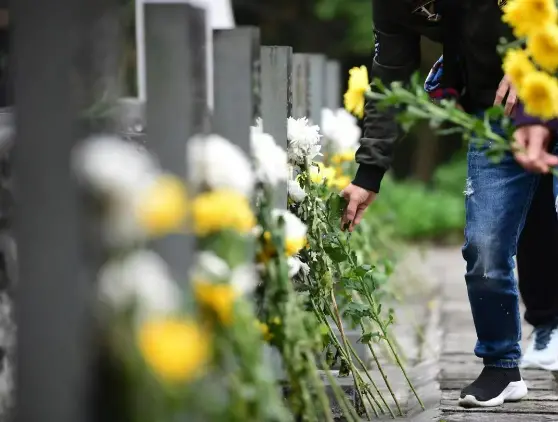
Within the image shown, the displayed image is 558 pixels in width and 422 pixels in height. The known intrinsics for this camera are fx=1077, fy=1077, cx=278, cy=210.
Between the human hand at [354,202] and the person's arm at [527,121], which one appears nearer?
the person's arm at [527,121]

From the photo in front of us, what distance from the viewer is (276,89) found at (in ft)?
10.5

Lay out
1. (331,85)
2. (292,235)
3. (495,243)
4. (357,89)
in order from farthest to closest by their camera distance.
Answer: (331,85) < (357,89) < (495,243) < (292,235)

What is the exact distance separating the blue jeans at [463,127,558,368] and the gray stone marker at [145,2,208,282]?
1.73 metres

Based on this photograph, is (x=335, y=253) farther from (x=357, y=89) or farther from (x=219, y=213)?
(x=219, y=213)

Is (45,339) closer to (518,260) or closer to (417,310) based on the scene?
(518,260)

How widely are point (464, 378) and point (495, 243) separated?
2.84ft

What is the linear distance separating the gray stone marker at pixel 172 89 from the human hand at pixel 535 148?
1115mm

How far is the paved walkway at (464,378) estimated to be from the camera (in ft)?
11.0

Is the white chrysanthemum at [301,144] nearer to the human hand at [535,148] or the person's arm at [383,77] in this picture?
the person's arm at [383,77]

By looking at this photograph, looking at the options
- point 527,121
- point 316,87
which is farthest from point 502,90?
point 316,87

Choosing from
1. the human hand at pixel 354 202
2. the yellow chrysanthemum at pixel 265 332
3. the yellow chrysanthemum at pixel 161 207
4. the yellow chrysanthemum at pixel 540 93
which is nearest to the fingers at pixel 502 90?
the human hand at pixel 354 202

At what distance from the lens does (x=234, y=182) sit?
206 cm

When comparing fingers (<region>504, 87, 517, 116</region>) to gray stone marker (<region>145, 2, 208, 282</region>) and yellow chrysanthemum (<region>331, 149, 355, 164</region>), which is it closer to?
gray stone marker (<region>145, 2, 208, 282</region>)

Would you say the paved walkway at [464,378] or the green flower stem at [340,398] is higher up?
the green flower stem at [340,398]
